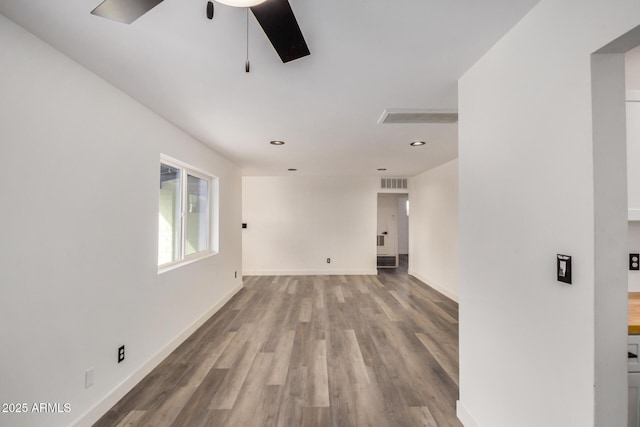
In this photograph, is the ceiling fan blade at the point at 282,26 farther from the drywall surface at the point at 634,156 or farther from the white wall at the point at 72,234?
the drywall surface at the point at 634,156

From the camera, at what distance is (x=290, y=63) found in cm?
157

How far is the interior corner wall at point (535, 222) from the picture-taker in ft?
3.10

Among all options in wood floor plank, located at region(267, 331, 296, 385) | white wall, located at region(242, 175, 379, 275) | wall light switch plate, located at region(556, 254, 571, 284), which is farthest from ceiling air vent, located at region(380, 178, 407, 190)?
wall light switch plate, located at region(556, 254, 571, 284)

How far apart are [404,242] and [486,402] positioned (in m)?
8.74

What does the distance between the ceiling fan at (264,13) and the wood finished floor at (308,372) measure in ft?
7.30

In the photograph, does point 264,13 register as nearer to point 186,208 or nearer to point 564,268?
point 564,268

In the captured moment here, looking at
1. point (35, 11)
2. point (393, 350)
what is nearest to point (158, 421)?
point (393, 350)

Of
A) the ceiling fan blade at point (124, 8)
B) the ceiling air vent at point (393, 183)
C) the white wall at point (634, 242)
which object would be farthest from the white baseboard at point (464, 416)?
the ceiling air vent at point (393, 183)

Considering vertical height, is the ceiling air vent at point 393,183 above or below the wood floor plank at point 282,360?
above

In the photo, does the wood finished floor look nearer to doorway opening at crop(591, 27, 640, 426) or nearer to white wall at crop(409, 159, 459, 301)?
white wall at crop(409, 159, 459, 301)

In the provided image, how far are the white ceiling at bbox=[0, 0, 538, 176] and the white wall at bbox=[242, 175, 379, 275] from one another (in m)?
3.47

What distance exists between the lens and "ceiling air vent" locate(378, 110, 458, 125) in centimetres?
232

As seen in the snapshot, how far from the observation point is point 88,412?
1.68m

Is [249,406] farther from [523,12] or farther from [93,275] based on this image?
[523,12]
